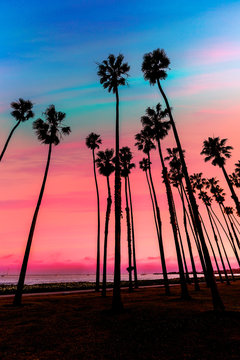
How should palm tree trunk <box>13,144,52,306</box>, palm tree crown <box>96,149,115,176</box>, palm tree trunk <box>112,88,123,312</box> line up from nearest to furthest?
palm tree trunk <box>112,88,123,312</box>
palm tree trunk <box>13,144,52,306</box>
palm tree crown <box>96,149,115,176</box>

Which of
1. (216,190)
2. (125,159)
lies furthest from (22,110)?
(216,190)

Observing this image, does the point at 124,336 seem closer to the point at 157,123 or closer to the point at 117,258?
the point at 117,258

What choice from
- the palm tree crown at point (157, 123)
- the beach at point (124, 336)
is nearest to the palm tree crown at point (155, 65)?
the palm tree crown at point (157, 123)

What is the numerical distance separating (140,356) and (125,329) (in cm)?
319

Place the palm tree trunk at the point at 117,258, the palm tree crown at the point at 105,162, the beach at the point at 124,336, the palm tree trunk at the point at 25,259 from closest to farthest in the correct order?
the beach at the point at 124,336 < the palm tree trunk at the point at 117,258 < the palm tree trunk at the point at 25,259 < the palm tree crown at the point at 105,162

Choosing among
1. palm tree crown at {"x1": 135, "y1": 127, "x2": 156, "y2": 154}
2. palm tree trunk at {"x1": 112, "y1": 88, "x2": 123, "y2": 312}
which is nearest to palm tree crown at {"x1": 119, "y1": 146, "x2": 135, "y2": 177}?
palm tree crown at {"x1": 135, "y1": 127, "x2": 156, "y2": 154}

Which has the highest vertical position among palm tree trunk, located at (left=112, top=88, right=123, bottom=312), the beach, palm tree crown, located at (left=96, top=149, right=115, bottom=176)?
palm tree crown, located at (left=96, top=149, right=115, bottom=176)

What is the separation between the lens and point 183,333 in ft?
27.8

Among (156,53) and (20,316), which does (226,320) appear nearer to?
(20,316)

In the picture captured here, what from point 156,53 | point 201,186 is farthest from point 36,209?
point 201,186

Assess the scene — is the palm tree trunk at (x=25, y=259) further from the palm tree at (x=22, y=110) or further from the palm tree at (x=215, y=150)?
the palm tree at (x=215, y=150)

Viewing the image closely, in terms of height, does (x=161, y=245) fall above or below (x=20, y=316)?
above

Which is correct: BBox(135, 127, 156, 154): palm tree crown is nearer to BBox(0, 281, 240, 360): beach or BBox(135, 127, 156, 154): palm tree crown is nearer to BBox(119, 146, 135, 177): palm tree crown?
BBox(119, 146, 135, 177): palm tree crown

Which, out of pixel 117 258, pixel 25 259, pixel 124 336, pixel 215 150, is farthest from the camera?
pixel 215 150
